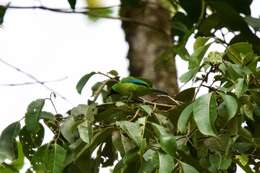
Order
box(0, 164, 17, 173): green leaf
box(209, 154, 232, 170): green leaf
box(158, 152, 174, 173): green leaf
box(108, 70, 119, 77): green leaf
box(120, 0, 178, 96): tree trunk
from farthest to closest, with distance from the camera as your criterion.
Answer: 1. box(120, 0, 178, 96): tree trunk
2. box(108, 70, 119, 77): green leaf
3. box(0, 164, 17, 173): green leaf
4. box(209, 154, 232, 170): green leaf
5. box(158, 152, 174, 173): green leaf

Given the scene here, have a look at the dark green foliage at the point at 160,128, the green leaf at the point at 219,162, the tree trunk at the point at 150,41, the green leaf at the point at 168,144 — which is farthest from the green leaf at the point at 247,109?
the tree trunk at the point at 150,41

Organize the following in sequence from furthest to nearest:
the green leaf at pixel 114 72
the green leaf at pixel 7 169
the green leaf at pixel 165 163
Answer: the green leaf at pixel 114 72, the green leaf at pixel 7 169, the green leaf at pixel 165 163

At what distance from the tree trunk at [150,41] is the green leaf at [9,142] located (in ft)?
3.02

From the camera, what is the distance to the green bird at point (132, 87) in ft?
4.93

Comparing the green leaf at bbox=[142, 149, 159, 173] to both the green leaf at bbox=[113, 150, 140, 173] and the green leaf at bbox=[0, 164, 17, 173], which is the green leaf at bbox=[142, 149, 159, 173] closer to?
the green leaf at bbox=[113, 150, 140, 173]

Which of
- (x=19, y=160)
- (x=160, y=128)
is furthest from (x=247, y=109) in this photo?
(x=19, y=160)

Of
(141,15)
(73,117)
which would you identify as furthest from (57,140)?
(141,15)

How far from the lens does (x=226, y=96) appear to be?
124 cm

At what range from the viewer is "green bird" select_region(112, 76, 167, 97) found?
1.50 meters

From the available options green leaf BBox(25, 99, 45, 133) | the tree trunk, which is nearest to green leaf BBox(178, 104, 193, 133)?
green leaf BBox(25, 99, 45, 133)

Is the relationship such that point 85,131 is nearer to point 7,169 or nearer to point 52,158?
point 52,158

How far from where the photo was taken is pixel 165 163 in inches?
46.1

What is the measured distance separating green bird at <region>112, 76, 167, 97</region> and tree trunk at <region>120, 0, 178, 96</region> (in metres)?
0.76

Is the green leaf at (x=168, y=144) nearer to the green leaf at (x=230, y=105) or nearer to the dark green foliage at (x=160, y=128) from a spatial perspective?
the dark green foliage at (x=160, y=128)
